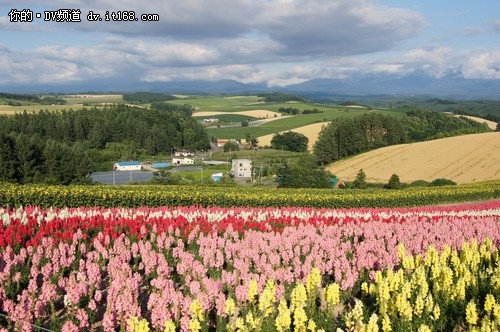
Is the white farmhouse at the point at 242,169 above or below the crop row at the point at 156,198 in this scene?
below

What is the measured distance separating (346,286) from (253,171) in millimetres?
83457

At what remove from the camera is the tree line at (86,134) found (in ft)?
216

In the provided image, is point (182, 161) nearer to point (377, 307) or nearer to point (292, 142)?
point (292, 142)

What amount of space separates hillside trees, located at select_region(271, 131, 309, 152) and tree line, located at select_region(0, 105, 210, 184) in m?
23.0

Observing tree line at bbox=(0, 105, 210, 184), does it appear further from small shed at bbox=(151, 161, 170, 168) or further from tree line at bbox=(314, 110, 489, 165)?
tree line at bbox=(314, 110, 489, 165)

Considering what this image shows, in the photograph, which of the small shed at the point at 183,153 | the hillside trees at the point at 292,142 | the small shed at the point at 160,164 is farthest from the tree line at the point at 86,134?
the hillside trees at the point at 292,142

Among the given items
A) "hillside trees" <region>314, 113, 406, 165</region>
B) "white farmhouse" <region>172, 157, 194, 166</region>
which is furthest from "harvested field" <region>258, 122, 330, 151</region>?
"white farmhouse" <region>172, 157, 194, 166</region>

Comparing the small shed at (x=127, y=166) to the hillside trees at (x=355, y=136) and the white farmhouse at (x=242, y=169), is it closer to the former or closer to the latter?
the white farmhouse at (x=242, y=169)

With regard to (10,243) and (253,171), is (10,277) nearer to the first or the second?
(10,243)

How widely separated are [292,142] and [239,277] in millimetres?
118301

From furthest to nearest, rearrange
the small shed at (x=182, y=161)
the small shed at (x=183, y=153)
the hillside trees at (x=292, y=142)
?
the hillside trees at (x=292, y=142)
the small shed at (x=183, y=153)
the small shed at (x=182, y=161)

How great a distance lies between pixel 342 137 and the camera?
101625 millimetres

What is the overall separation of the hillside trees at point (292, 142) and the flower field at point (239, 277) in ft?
359

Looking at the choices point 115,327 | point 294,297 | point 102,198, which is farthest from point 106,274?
point 102,198
